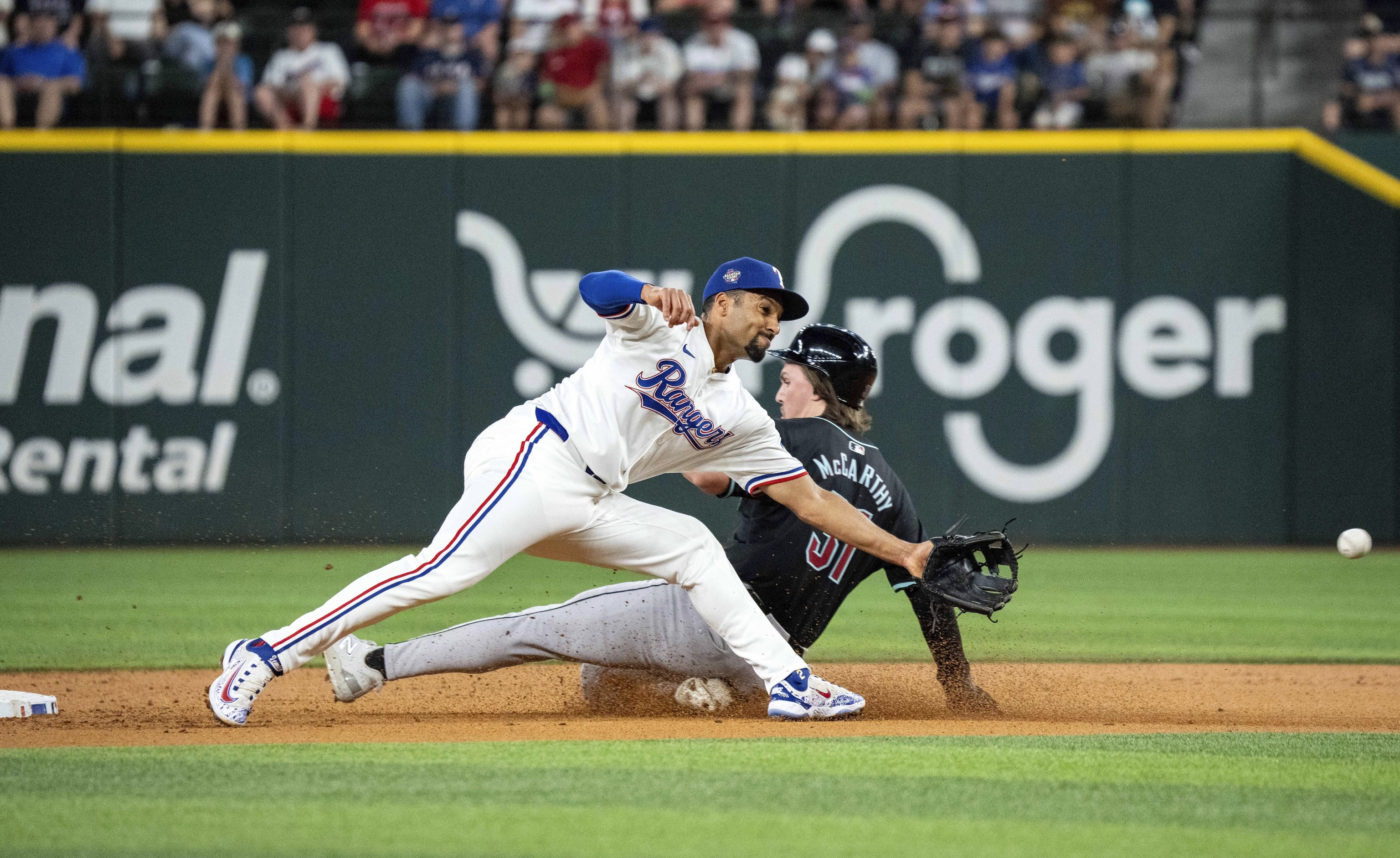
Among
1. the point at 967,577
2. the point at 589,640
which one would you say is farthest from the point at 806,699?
the point at 589,640

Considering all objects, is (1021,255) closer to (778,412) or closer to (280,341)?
(778,412)

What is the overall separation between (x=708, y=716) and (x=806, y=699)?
506 mm

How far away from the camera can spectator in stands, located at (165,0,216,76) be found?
12344 millimetres

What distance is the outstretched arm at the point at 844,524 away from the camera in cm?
501

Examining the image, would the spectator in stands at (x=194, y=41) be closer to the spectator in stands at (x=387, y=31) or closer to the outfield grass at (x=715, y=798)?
the spectator in stands at (x=387, y=31)

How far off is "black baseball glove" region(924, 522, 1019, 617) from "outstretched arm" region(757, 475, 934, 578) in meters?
0.04

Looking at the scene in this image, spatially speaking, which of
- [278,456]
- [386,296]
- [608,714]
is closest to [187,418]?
[278,456]

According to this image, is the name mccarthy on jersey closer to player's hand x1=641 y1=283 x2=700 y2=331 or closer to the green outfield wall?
player's hand x1=641 y1=283 x2=700 y2=331

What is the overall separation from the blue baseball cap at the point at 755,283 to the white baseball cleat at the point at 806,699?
1166mm

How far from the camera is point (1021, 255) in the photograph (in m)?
12.9

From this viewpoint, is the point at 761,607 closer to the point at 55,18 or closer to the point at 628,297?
the point at 628,297

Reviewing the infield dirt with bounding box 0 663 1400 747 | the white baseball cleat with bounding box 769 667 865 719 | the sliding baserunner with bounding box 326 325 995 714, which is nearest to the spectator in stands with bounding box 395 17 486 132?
A: the infield dirt with bounding box 0 663 1400 747

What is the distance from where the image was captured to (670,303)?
182 inches

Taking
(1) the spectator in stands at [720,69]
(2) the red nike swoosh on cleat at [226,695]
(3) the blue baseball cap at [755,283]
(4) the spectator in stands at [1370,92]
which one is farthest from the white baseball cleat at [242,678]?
(4) the spectator in stands at [1370,92]
